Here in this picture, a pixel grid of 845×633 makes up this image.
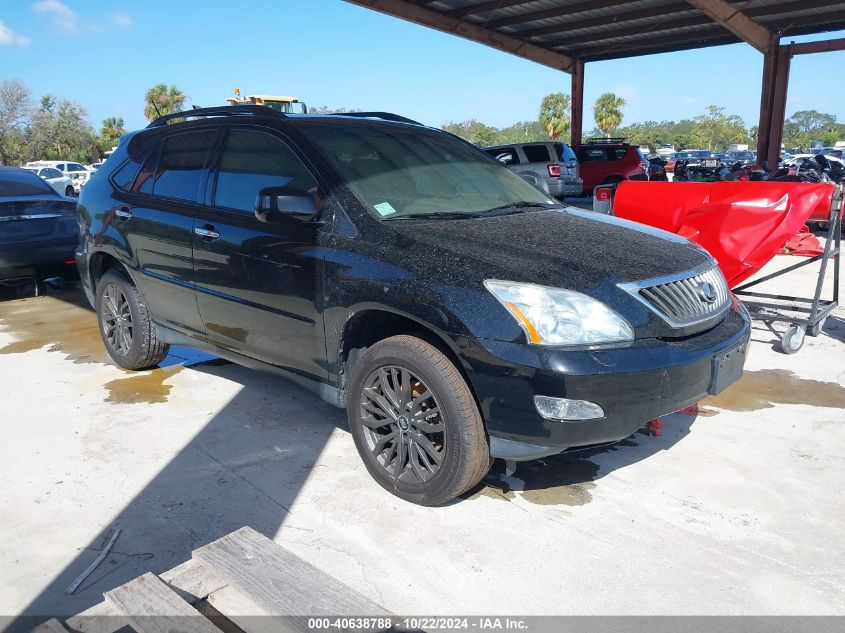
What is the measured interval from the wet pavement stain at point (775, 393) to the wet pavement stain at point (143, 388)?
3608 millimetres

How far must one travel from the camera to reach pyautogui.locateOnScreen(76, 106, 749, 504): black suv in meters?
2.73

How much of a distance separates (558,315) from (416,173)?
4.63 feet

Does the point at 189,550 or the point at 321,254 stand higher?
the point at 321,254

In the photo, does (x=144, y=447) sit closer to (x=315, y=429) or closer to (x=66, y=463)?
(x=66, y=463)

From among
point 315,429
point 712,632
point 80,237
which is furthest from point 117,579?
point 80,237

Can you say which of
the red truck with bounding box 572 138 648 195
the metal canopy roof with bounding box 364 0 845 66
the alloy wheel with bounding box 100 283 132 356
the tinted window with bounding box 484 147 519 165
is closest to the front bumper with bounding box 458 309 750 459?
the alloy wheel with bounding box 100 283 132 356

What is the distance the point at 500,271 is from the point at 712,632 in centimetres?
150

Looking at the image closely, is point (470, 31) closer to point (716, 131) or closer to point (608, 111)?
point (608, 111)

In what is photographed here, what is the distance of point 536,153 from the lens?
55.9 feet

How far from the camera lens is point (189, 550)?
9.30ft

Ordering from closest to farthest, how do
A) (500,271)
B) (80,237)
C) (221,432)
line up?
(500,271) < (221,432) < (80,237)

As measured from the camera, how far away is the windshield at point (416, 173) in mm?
3469

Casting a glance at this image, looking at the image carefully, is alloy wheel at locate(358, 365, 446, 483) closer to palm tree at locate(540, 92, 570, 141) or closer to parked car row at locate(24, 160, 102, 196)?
parked car row at locate(24, 160, 102, 196)

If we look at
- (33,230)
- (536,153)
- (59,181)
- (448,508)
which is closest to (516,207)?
(448,508)
